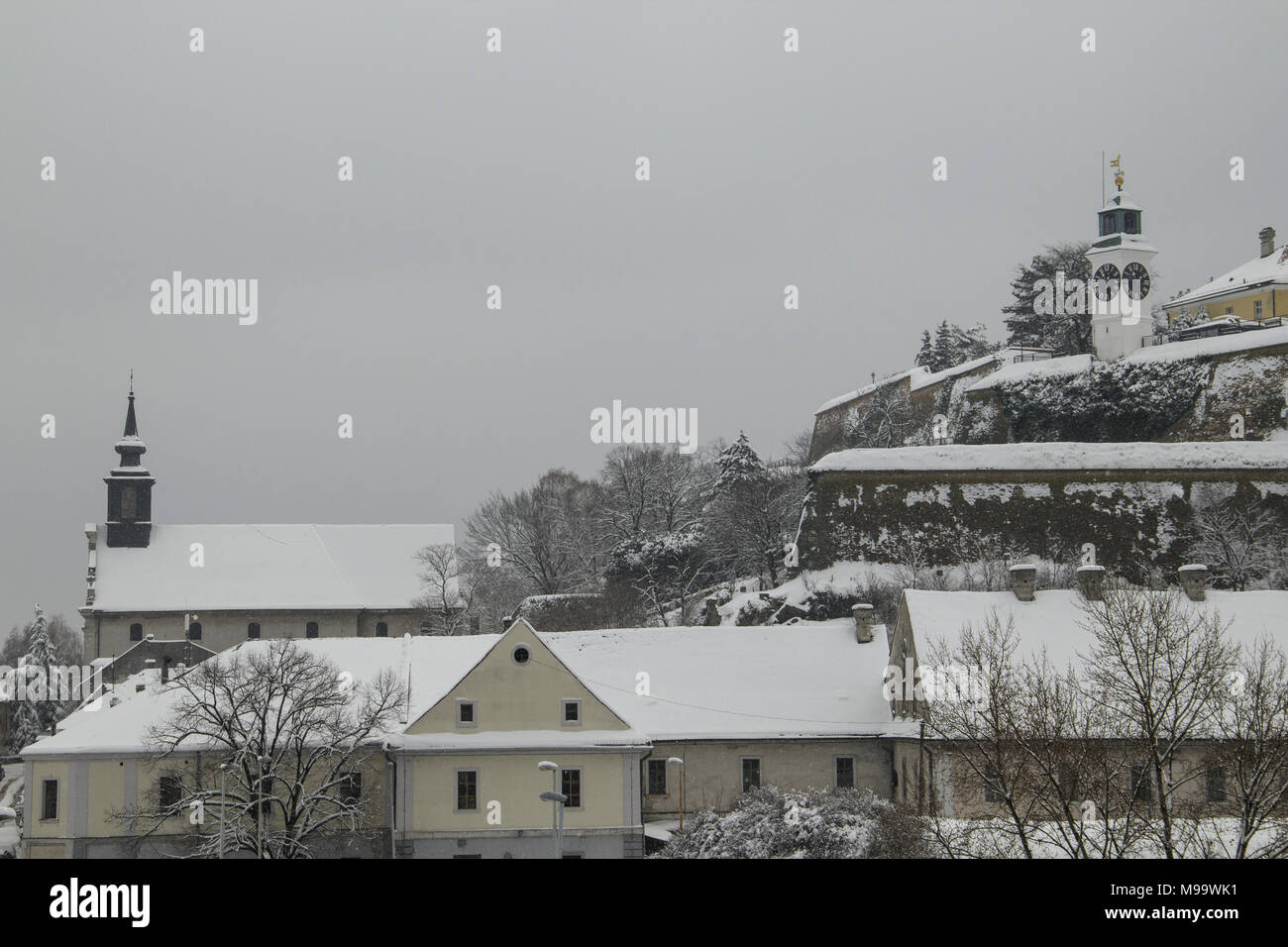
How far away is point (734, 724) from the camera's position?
114ft

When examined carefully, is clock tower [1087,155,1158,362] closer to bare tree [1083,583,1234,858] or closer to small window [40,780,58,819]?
bare tree [1083,583,1234,858]

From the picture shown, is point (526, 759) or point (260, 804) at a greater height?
point (526, 759)

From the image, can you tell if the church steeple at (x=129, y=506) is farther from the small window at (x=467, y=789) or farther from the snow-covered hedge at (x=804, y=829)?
the snow-covered hedge at (x=804, y=829)

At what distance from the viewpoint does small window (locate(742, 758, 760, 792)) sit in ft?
113

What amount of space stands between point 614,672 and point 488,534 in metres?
41.5

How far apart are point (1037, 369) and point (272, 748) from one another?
50.0 m

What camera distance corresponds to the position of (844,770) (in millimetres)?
34656

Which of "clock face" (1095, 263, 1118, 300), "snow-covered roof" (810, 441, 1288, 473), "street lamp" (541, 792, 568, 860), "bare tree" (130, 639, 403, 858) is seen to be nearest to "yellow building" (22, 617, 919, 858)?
"bare tree" (130, 639, 403, 858)

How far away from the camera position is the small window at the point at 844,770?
34562 mm

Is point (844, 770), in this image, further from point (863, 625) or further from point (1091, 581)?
point (1091, 581)

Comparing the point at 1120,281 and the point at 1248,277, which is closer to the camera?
the point at 1120,281

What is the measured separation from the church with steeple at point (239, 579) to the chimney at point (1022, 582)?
3830 cm

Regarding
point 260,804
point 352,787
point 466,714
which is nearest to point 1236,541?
point 466,714

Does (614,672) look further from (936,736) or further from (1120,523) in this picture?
(1120,523)
